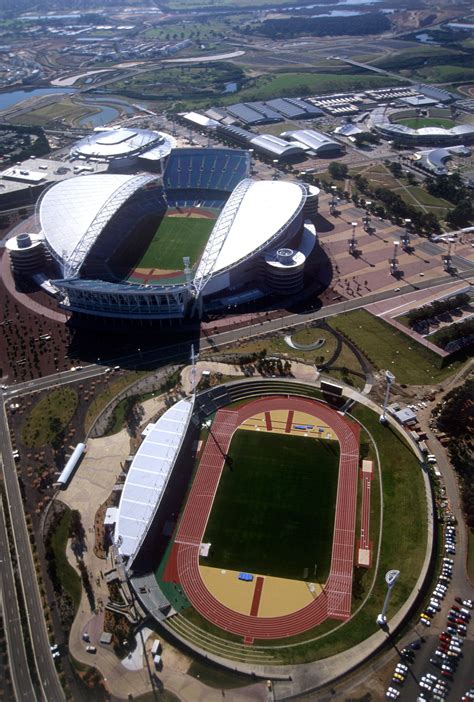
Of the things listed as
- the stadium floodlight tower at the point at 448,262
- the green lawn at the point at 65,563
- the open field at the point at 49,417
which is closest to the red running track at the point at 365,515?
the green lawn at the point at 65,563

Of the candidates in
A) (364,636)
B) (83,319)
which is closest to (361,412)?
(364,636)

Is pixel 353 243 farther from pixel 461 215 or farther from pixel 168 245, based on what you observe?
pixel 168 245

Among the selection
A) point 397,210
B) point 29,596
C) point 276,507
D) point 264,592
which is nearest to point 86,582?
point 29,596

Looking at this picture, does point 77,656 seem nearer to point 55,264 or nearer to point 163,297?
point 163,297

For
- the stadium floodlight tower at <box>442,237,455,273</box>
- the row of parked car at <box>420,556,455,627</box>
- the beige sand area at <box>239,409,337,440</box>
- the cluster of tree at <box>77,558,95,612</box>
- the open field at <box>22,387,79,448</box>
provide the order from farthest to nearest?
the stadium floodlight tower at <box>442,237,455,273</box> < the open field at <box>22,387,79,448</box> < the beige sand area at <box>239,409,337,440</box> < the cluster of tree at <box>77,558,95,612</box> < the row of parked car at <box>420,556,455,627</box>

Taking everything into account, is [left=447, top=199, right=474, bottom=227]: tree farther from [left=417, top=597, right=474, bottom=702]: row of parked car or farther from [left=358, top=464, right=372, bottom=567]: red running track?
[left=417, top=597, right=474, bottom=702]: row of parked car

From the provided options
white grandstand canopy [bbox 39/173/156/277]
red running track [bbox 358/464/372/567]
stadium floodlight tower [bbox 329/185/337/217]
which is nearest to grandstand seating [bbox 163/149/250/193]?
white grandstand canopy [bbox 39/173/156/277]
